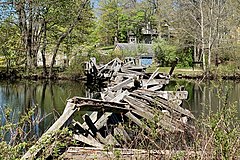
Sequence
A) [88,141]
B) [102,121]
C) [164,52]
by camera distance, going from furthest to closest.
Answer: [164,52] < [102,121] < [88,141]

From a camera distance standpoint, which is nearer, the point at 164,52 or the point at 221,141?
the point at 221,141

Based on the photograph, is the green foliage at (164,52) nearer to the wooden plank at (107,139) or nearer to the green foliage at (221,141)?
the wooden plank at (107,139)

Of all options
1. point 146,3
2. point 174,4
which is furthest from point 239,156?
point 146,3

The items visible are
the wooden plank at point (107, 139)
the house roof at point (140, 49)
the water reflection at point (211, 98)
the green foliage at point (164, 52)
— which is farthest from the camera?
the house roof at point (140, 49)

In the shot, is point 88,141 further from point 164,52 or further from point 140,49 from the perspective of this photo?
point 140,49

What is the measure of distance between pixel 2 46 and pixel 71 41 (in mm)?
6507

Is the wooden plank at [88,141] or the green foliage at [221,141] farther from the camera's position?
the wooden plank at [88,141]

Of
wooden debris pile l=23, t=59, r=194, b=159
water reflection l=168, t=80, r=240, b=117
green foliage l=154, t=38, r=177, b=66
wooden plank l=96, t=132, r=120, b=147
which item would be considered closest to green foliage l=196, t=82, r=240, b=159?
water reflection l=168, t=80, r=240, b=117

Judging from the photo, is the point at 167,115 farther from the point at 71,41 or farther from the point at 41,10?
the point at 71,41

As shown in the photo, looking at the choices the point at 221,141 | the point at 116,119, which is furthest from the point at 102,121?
the point at 221,141

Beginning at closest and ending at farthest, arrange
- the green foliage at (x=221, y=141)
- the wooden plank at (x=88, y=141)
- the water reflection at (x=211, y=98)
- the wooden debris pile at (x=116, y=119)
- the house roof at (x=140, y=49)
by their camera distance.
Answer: the green foliage at (x=221, y=141) → the water reflection at (x=211, y=98) → the wooden debris pile at (x=116, y=119) → the wooden plank at (x=88, y=141) → the house roof at (x=140, y=49)

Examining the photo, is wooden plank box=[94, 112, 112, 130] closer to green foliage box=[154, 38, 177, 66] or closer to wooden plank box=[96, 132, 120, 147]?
wooden plank box=[96, 132, 120, 147]

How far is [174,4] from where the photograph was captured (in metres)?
43.9

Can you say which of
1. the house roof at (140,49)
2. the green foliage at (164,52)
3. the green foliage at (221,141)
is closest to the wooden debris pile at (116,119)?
the green foliage at (221,141)
